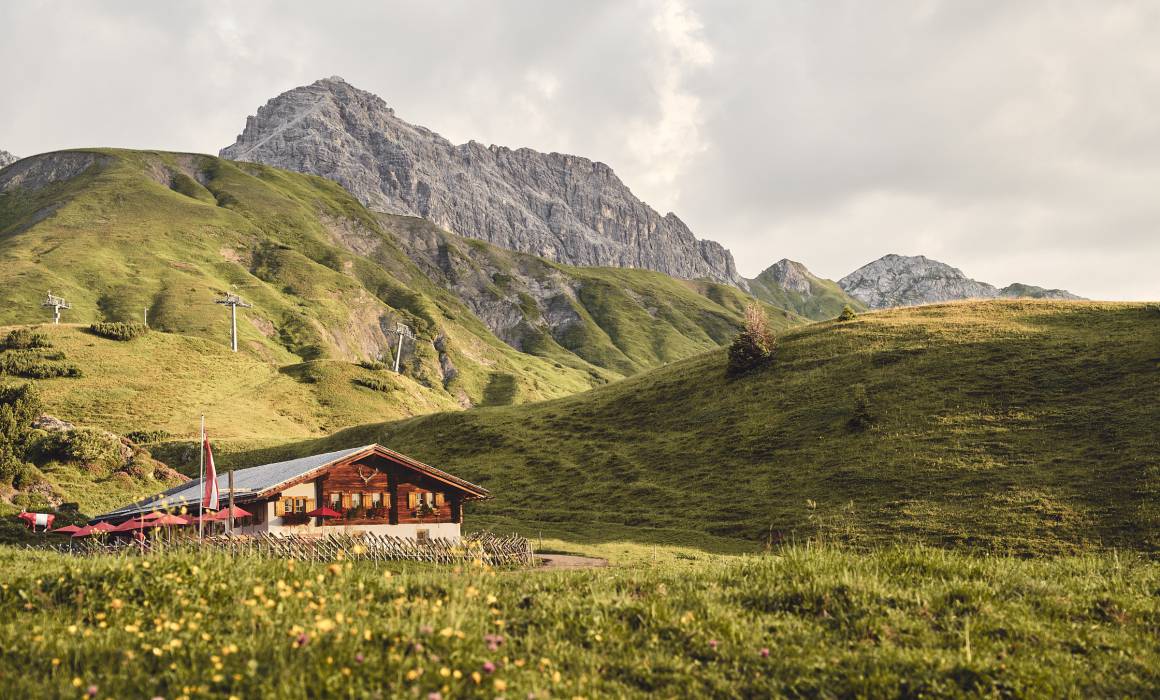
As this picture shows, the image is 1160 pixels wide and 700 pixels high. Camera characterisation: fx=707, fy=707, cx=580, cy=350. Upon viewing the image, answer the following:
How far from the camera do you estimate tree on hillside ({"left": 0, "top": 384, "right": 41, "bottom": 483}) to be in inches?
1832

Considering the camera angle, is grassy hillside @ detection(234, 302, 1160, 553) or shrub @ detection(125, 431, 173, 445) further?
shrub @ detection(125, 431, 173, 445)

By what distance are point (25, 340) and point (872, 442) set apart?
383 feet

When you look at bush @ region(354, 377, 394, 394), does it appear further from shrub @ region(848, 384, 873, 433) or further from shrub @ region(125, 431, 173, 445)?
shrub @ region(848, 384, 873, 433)

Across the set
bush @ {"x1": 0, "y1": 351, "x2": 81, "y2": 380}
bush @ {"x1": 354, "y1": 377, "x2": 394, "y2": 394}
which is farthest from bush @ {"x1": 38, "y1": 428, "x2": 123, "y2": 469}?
bush @ {"x1": 354, "y1": 377, "x2": 394, "y2": 394}

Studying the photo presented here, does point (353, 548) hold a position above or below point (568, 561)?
above

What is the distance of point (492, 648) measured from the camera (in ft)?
27.5

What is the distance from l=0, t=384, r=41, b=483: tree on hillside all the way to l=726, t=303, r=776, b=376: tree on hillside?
63.4m

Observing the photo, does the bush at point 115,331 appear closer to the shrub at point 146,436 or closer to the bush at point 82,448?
the shrub at point 146,436

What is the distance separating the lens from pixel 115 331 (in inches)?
4540

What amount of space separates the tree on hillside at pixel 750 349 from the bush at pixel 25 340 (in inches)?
3969

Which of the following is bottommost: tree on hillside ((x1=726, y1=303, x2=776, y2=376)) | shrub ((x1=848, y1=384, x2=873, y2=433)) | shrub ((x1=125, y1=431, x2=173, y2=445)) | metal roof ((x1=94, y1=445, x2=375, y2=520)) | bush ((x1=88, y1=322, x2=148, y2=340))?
metal roof ((x1=94, y1=445, x2=375, y2=520))

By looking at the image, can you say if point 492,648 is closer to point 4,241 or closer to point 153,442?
point 153,442

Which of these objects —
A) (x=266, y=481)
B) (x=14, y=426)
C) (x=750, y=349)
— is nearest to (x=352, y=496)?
(x=266, y=481)

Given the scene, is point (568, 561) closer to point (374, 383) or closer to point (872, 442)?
point (872, 442)
